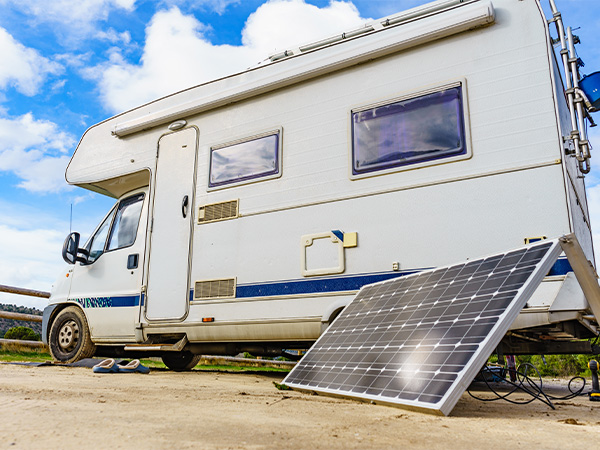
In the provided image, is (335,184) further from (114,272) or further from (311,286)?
(114,272)

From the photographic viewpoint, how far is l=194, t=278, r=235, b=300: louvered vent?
5336mm

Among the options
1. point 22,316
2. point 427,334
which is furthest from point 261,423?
point 22,316

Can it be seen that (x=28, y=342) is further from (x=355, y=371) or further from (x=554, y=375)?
(x=554, y=375)

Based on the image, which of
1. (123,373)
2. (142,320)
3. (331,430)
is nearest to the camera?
(331,430)

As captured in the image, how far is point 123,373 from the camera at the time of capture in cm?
557

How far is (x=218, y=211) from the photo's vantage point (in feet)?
18.5

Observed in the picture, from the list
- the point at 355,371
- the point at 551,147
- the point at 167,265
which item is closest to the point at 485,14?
the point at 551,147

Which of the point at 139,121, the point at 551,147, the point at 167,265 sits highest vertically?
the point at 139,121

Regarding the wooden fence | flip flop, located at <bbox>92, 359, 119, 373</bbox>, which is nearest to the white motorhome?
flip flop, located at <bbox>92, 359, 119, 373</bbox>

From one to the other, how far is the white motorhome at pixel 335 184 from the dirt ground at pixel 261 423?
54.7 inches

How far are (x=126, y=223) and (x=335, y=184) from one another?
3138 millimetres

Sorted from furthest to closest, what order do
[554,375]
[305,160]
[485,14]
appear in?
1. [554,375]
2. [305,160]
3. [485,14]

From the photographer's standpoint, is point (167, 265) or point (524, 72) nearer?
point (524, 72)

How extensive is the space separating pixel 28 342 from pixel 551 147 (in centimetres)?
857
